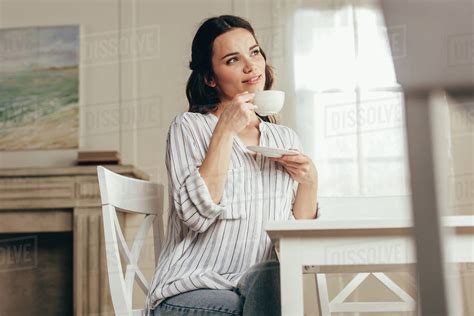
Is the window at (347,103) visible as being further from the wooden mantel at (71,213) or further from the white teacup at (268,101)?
the white teacup at (268,101)

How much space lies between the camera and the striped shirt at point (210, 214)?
1187 millimetres

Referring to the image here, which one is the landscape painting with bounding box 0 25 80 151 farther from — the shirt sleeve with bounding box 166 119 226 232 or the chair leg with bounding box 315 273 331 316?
the shirt sleeve with bounding box 166 119 226 232

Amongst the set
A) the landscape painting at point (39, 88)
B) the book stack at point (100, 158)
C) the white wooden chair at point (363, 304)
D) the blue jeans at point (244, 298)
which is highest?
the landscape painting at point (39, 88)

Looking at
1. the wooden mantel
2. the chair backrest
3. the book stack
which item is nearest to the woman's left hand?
the chair backrest

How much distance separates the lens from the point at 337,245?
998 mm

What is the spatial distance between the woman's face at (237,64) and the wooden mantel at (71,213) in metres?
1.24

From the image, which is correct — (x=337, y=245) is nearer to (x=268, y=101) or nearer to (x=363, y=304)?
(x=268, y=101)

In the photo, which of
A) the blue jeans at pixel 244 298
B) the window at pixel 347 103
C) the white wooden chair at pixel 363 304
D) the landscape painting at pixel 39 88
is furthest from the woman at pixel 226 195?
the landscape painting at pixel 39 88

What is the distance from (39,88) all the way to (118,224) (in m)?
1.81

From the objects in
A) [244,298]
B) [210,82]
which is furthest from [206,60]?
[244,298]

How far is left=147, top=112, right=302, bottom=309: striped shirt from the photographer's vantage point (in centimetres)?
119

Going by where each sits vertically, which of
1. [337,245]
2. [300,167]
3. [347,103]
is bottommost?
[337,245]

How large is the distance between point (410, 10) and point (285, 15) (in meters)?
2.62

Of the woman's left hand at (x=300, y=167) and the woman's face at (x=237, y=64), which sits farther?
the woman's face at (x=237, y=64)
